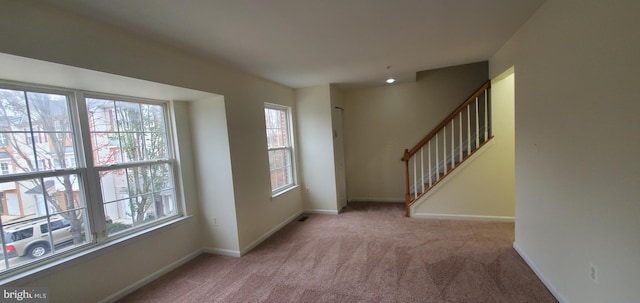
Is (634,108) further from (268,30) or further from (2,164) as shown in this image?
(2,164)

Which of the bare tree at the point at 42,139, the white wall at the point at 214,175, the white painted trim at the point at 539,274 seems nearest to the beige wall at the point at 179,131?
the white wall at the point at 214,175

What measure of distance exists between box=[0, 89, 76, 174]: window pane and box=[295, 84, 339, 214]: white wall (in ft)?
9.64

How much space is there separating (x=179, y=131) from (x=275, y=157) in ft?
4.76

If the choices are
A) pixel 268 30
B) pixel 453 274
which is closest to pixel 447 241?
pixel 453 274

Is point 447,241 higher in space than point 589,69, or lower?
lower

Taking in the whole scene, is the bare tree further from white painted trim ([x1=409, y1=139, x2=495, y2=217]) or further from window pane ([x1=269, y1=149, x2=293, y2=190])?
white painted trim ([x1=409, y1=139, x2=495, y2=217])

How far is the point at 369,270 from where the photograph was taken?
246 cm

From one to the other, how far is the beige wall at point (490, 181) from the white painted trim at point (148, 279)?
11.1 feet

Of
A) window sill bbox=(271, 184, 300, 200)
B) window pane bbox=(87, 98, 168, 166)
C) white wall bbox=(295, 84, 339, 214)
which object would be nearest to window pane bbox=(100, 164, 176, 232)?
window pane bbox=(87, 98, 168, 166)

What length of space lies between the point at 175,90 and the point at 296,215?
2.72 metres

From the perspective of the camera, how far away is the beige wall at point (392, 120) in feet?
14.4

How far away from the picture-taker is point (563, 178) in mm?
1794

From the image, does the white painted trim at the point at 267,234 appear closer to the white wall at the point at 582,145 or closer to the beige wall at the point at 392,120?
the beige wall at the point at 392,120

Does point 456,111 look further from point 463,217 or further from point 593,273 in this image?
point 593,273
